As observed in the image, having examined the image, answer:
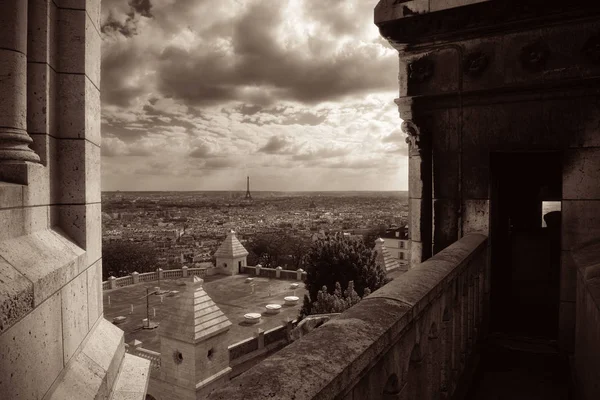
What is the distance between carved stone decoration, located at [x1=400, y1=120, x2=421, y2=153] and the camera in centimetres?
580

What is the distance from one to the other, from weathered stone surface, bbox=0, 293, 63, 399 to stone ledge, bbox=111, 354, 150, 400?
3.36ft

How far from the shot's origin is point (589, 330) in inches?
110

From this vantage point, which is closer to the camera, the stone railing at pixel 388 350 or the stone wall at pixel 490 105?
the stone railing at pixel 388 350

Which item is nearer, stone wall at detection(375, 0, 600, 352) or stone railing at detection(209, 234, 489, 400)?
stone railing at detection(209, 234, 489, 400)

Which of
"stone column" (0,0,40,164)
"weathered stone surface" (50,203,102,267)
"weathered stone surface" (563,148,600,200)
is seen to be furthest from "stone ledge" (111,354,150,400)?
"weathered stone surface" (563,148,600,200)

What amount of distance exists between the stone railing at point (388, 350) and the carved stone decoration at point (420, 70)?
9.16ft

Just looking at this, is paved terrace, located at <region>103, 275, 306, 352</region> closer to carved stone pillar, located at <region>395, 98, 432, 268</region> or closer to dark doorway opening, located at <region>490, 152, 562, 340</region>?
dark doorway opening, located at <region>490, 152, 562, 340</region>

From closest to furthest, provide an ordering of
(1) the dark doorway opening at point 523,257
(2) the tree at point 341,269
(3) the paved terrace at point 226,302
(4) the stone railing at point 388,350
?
(4) the stone railing at point 388,350
(1) the dark doorway opening at point 523,257
(3) the paved terrace at point 226,302
(2) the tree at point 341,269

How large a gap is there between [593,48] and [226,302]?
103ft

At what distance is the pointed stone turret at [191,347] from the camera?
14172mm

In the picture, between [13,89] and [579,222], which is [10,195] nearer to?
[13,89]

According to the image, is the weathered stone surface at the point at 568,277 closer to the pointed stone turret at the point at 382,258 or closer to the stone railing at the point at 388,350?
the stone railing at the point at 388,350

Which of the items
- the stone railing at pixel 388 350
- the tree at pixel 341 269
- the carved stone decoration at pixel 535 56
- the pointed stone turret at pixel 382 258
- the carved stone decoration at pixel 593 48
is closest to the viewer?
the stone railing at pixel 388 350

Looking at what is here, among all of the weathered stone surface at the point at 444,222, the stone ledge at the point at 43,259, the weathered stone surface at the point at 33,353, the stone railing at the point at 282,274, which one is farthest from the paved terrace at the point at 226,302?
the weathered stone surface at the point at 33,353
